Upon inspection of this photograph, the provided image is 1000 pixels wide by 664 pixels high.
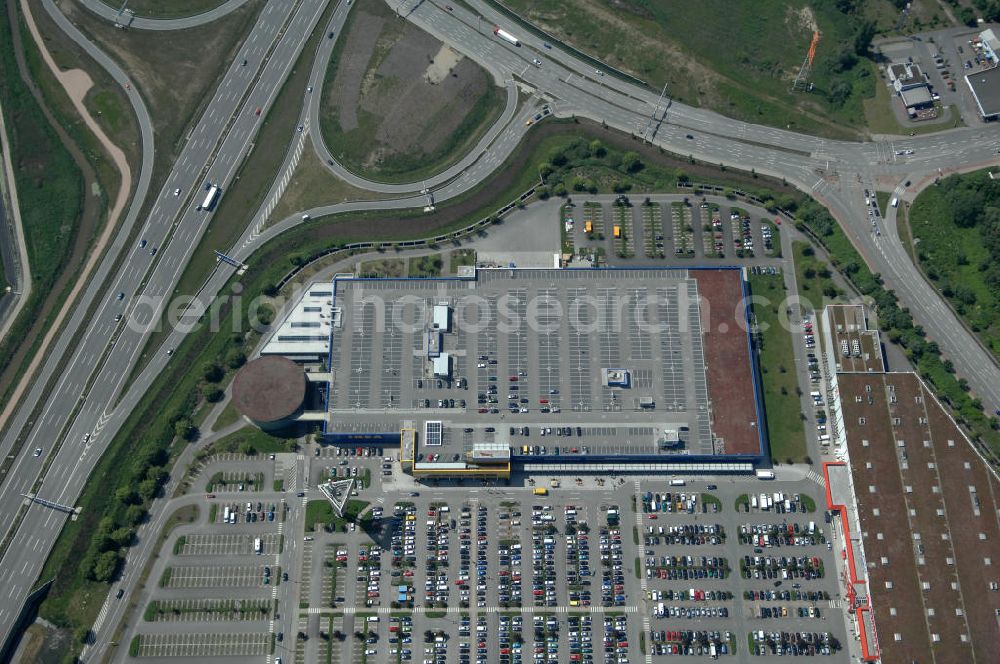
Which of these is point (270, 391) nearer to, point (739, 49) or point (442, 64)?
point (442, 64)

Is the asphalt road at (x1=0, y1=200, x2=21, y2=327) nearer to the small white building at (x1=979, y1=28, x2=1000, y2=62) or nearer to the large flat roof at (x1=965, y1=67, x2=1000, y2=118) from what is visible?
the large flat roof at (x1=965, y1=67, x2=1000, y2=118)

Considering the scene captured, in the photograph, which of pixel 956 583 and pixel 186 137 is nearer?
pixel 956 583

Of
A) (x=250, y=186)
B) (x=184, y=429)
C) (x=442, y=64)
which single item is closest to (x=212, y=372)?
(x=184, y=429)

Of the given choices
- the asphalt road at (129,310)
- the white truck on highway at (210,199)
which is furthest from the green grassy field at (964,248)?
the white truck on highway at (210,199)

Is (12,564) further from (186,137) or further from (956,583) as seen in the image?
(956,583)

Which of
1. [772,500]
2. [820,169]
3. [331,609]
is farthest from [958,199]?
[331,609]

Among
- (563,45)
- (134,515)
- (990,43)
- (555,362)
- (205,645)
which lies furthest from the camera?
(563,45)
